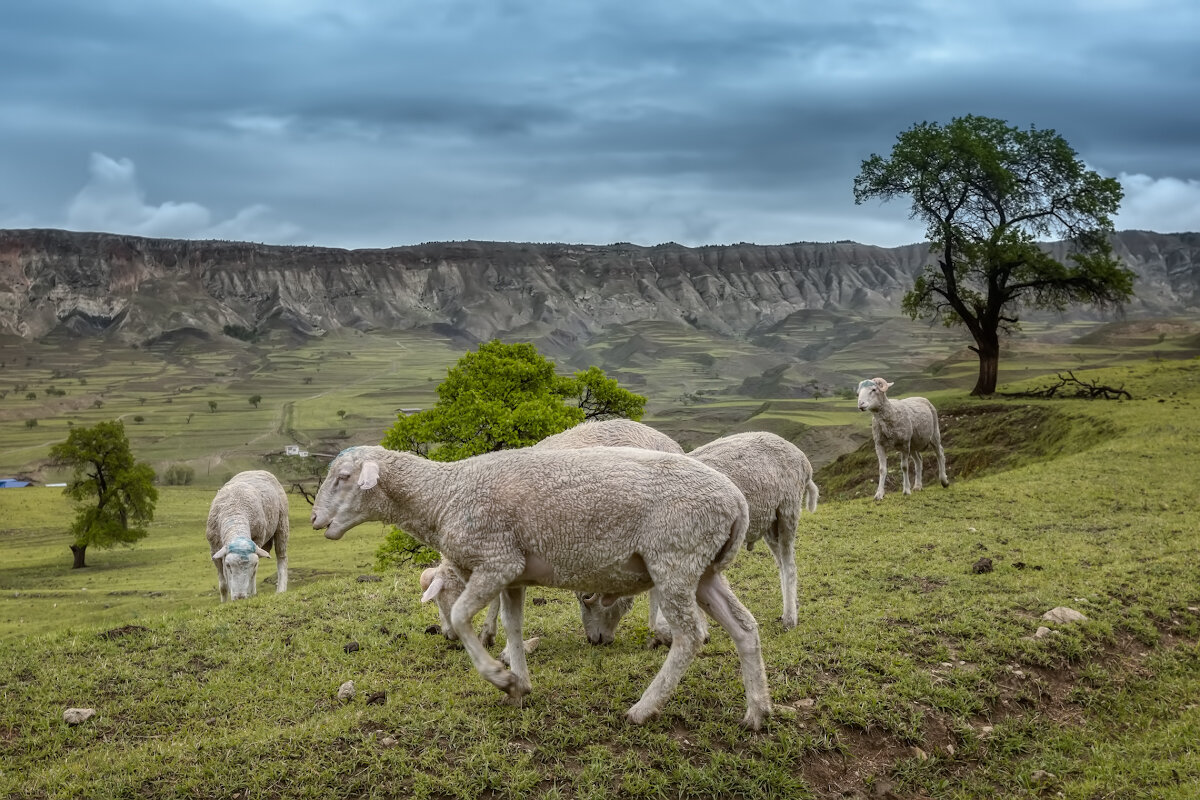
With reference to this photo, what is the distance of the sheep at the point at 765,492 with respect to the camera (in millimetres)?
9906

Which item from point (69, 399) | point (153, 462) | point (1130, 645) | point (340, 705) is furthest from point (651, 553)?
point (69, 399)

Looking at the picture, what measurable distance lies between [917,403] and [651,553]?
1671 centimetres

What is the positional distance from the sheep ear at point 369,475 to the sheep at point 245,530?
9099 mm

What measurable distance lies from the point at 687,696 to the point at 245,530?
1228 cm

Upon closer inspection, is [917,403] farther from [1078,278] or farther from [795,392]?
[795,392]

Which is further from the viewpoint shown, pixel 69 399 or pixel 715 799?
pixel 69 399

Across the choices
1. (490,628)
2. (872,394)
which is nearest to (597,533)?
(490,628)

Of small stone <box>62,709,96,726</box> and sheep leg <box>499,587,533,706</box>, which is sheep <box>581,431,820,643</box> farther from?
small stone <box>62,709,96,726</box>

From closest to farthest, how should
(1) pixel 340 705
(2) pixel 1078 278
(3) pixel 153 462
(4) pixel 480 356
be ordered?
(1) pixel 340 705
(4) pixel 480 356
(2) pixel 1078 278
(3) pixel 153 462

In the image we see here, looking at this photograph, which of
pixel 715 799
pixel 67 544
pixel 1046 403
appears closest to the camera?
pixel 715 799

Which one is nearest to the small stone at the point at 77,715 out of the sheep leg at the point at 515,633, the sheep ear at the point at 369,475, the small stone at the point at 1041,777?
the sheep ear at the point at 369,475

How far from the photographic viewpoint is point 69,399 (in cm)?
17412

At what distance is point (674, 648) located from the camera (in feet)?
24.1

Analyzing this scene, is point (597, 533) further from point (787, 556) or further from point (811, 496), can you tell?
point (811, 496)
